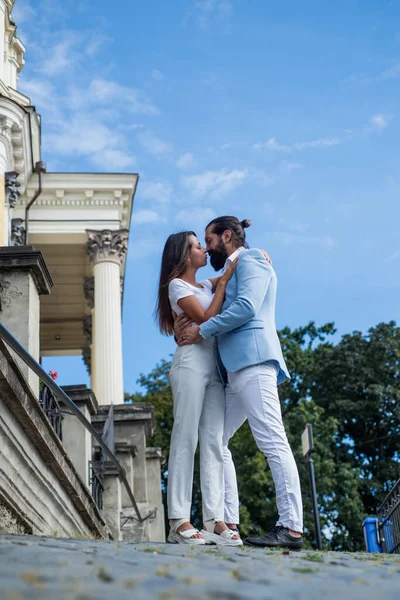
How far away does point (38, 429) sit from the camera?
703 cm

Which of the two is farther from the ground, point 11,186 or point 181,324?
point 11,186

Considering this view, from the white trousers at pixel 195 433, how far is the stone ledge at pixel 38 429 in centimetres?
118

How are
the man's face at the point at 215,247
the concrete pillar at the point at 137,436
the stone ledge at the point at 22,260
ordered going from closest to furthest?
the man's face at the point at 215,247 < the stone ledge at the point at 22,260 < the concrete pillar at the point at 137,436

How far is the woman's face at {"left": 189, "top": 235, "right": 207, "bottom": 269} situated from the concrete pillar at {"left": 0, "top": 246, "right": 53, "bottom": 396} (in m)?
2.05

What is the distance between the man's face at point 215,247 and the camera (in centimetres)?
636

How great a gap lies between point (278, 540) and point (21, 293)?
3645 millimetres

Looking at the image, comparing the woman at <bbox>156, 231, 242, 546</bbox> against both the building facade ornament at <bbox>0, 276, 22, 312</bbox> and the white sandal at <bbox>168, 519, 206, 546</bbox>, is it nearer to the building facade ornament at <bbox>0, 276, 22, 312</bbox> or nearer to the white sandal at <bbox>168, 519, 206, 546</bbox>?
the white sandal at <bbox>168, 519, 206, 546</bbox>

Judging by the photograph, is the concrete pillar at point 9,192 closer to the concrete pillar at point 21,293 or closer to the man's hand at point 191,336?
the concrete pillar at point 21,293

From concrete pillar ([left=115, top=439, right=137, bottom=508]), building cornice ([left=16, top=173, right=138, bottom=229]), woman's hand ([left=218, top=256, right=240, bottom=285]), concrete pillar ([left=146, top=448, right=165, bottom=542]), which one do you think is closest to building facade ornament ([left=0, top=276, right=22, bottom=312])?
woman's hand ([left=218, top=256, right=240, bottom=285])

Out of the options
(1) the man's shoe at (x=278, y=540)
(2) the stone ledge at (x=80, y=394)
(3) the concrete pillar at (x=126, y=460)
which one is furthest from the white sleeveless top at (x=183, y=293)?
(3) the concrete pillar at (x=126, y=460)

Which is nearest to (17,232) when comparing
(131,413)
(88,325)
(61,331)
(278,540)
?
(88,325)

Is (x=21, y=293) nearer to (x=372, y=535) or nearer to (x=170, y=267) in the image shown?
(x=170, y=267)

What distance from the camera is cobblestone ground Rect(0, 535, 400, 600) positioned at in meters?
2.43

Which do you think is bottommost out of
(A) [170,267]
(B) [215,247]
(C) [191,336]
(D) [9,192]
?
(C) [191,336]
